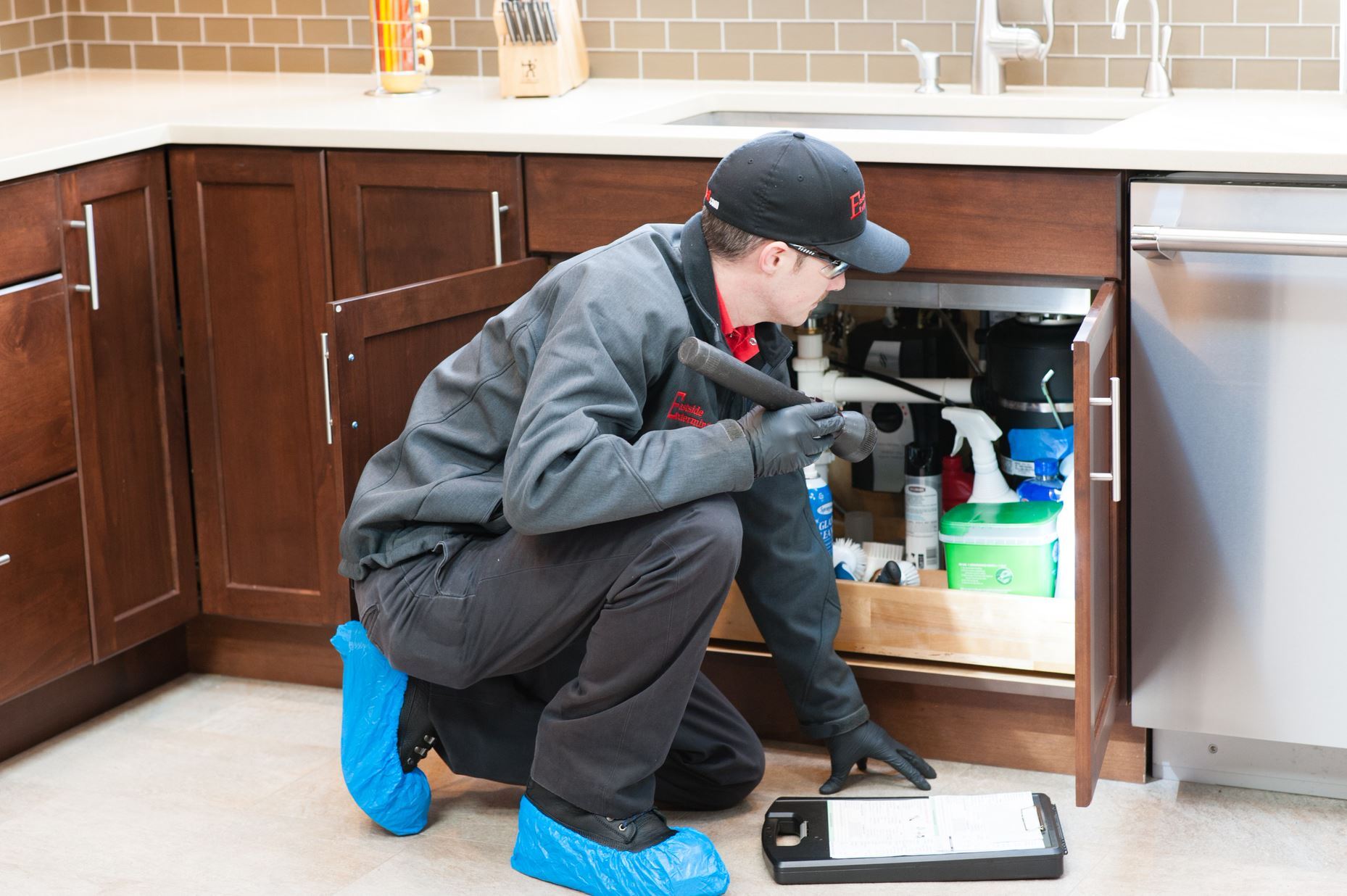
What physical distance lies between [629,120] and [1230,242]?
0.98m

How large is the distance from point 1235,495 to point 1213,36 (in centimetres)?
94

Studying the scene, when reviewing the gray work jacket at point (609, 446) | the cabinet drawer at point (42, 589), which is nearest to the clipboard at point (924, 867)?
the gray work jacket at point (609, 446)

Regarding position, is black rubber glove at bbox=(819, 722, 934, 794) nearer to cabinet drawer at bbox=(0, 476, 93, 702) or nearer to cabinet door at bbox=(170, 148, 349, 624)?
cabinet door at bbox=(170, 148, 349, 624)

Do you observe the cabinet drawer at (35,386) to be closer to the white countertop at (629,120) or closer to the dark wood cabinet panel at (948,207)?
the white countertop at (629,120)

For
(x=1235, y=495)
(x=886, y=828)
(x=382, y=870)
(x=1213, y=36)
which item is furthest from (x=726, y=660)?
(x=1213, y=36)

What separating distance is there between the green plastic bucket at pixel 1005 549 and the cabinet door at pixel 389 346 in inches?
29.9

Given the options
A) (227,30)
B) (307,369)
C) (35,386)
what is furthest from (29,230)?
(227,30)

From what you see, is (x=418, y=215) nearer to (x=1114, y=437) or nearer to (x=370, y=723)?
(x=370, y=723)

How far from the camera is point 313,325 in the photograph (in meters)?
2.56

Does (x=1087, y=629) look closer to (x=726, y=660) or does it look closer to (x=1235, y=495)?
(x=1235, y=495)

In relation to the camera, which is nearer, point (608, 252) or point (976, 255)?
point (608, 252)

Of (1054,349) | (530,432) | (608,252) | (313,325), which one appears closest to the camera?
(530,432)

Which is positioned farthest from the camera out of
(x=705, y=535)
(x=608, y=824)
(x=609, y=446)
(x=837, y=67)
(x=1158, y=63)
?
(x=837, y=67)

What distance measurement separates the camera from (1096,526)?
199cm
